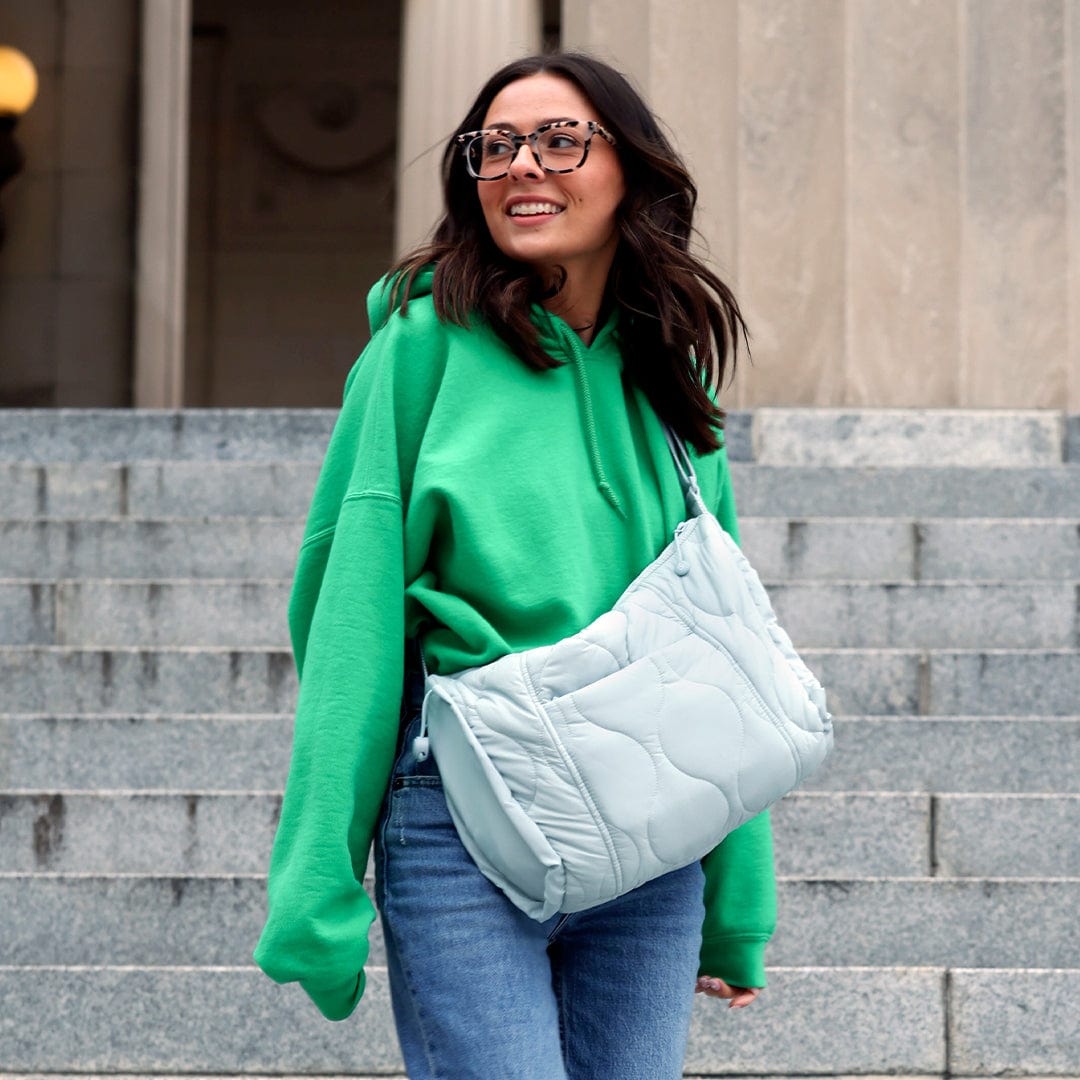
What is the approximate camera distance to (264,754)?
4738 mm

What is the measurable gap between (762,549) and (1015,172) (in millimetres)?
3887

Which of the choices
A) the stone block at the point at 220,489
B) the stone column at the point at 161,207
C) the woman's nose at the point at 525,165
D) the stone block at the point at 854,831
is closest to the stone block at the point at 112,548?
the stone block at the point at 220,489

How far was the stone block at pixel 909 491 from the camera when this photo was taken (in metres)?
6.73

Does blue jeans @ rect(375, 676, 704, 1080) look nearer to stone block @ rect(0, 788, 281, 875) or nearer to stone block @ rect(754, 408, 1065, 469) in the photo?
stone block @ rect(0, 788, 281, 875)

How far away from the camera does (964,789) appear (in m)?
4.72

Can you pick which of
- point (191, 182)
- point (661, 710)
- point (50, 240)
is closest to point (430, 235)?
point (661, 710)

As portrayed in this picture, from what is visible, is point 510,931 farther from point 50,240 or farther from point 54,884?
point 50,240

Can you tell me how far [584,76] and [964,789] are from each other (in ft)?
10.3

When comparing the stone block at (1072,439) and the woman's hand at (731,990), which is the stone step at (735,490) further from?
the woman's hand at (731,990)

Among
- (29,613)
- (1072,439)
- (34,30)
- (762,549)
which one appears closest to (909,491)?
(762,549)

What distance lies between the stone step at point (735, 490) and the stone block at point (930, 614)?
2.81 ft

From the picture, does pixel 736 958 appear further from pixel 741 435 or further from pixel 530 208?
pixel 741 435

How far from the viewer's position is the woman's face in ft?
A: 6.63

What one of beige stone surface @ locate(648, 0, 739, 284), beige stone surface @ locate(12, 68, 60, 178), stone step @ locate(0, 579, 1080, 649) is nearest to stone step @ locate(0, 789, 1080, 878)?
stone step @ locate(0, 579, 1080, 649)
